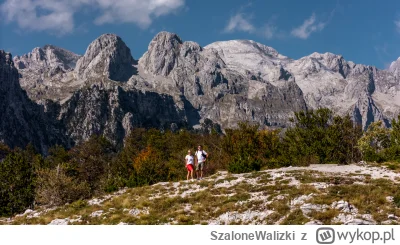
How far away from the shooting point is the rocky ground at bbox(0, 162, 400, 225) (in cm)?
1873

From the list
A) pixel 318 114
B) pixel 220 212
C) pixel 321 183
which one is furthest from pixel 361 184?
pixel 318 114

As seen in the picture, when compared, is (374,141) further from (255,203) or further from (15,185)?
(15,185)

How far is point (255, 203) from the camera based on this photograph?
22234 mm

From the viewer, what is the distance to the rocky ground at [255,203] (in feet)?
61.5
